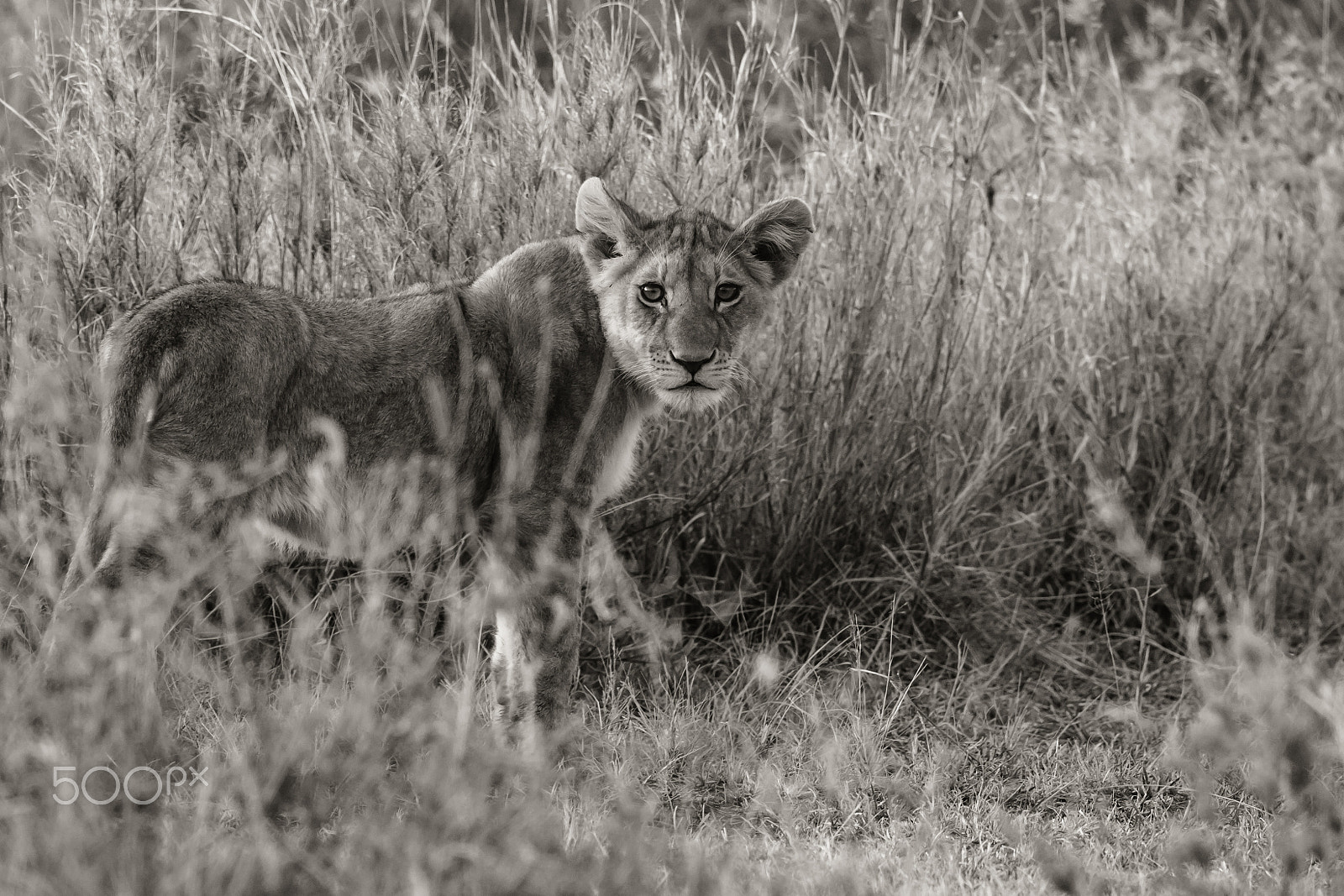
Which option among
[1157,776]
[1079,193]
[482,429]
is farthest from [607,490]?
[1079,193]

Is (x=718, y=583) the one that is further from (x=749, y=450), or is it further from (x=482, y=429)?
(x=482, y=429)

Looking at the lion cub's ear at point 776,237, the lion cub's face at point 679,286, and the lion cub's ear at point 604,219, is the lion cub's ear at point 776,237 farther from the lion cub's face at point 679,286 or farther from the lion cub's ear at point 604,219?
the lion cub's ear at point 604,219

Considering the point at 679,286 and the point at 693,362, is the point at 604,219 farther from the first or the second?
the point at 693,362

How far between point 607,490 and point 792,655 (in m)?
0.84

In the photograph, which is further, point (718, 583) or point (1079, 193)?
point (1079, 193)


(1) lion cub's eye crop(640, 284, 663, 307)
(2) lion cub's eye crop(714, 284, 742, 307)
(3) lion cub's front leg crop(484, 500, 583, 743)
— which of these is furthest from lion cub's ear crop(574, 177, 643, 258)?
(3) lion cub's front leg crop(484, 500, 583, 743)

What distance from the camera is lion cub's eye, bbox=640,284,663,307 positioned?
426 cm

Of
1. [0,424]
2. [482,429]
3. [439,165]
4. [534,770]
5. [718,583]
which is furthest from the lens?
[718,583]

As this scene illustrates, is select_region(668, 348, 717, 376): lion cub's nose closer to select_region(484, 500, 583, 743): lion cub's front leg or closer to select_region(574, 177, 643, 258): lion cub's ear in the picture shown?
select_region(574, 177, 643, 258): lion cub's ear

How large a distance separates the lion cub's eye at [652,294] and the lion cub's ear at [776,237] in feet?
0.91

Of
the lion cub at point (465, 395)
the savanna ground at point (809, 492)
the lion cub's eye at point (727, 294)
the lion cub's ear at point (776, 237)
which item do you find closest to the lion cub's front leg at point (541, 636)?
the lion cub at point (465, 395)

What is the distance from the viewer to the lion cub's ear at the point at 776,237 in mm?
4340

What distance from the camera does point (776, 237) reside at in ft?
14.5

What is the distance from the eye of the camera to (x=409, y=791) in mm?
3471
